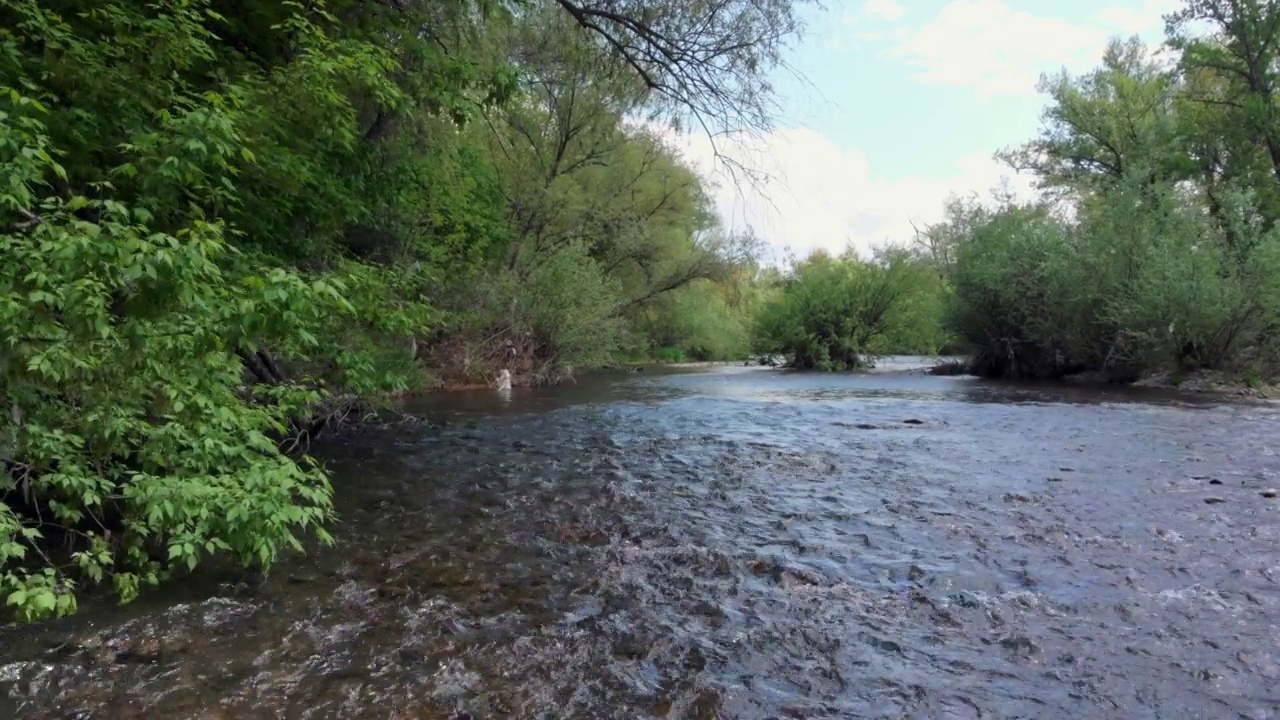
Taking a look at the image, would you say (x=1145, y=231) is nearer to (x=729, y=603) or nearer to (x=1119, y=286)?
(x=1119, y=286)

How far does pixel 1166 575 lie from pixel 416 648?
5226 millimetres

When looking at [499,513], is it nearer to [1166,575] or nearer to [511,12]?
[1166,575]

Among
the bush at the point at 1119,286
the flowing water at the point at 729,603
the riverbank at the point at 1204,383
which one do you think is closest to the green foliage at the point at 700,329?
the bush at the point at 1119,286

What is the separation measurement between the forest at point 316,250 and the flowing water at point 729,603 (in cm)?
55

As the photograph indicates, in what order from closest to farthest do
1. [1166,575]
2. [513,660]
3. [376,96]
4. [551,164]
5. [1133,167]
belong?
[513,660], [1166,575], [376,96], [1133,167], [551,164]

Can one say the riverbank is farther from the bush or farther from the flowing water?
the flowing water

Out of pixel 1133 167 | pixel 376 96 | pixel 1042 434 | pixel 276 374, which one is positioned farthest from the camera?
pixel 1133 167

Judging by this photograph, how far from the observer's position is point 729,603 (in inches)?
193

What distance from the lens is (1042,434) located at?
12.2 meters

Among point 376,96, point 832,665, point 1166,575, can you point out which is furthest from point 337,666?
point 1166,575

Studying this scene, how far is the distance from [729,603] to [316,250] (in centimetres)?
690

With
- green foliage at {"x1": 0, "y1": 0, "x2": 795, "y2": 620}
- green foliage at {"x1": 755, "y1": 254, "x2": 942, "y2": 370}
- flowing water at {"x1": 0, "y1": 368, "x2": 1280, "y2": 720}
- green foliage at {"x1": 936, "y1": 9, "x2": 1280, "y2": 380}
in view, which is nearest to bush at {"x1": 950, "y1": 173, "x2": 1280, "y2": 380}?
green foliage at {"x1": 936, "y1": 9, "x2": 1280, "y2": 380}

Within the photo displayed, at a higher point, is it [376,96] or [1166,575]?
[376,96]

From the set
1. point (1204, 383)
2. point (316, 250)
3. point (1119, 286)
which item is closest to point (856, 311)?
point (1119, 286)
